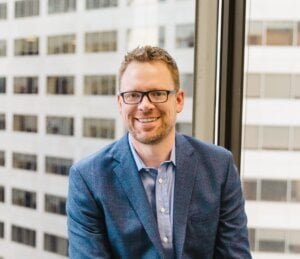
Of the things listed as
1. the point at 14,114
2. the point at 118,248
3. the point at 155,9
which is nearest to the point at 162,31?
the point at 155,9

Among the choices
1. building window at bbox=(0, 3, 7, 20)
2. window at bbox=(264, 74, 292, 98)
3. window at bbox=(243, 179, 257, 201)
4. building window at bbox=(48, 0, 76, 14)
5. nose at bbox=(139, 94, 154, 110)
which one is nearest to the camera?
nose at bbox=(139, 94, 154, 110)

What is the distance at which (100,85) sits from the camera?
6.23 feet

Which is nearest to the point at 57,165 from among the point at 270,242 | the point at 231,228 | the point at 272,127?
the point at 231,228

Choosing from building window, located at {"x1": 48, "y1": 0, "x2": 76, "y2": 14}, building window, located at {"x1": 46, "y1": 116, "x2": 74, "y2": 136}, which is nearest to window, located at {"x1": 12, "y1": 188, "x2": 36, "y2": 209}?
building window, located at {"x1": 46, "y1": 116, "x2": 74, "y2": 136}

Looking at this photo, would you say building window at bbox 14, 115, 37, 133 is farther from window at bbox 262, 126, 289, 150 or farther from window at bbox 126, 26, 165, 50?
window at bbox 262, 126, 289, 150

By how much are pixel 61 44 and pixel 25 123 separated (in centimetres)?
36

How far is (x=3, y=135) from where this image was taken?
172 centimetres

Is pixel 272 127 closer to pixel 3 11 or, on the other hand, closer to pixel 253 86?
pixel 253 86

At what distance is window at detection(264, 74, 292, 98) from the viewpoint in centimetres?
217

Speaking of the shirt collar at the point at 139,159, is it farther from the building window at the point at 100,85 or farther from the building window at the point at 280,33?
the building window at the point at 280,33

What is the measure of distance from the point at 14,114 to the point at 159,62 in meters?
0.76

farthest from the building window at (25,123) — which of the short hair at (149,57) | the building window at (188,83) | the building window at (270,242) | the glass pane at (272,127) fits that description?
the building window at (270,242)

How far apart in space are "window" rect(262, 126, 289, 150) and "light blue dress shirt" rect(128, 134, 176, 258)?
40.1 inches

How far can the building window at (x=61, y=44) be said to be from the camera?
178 cm
